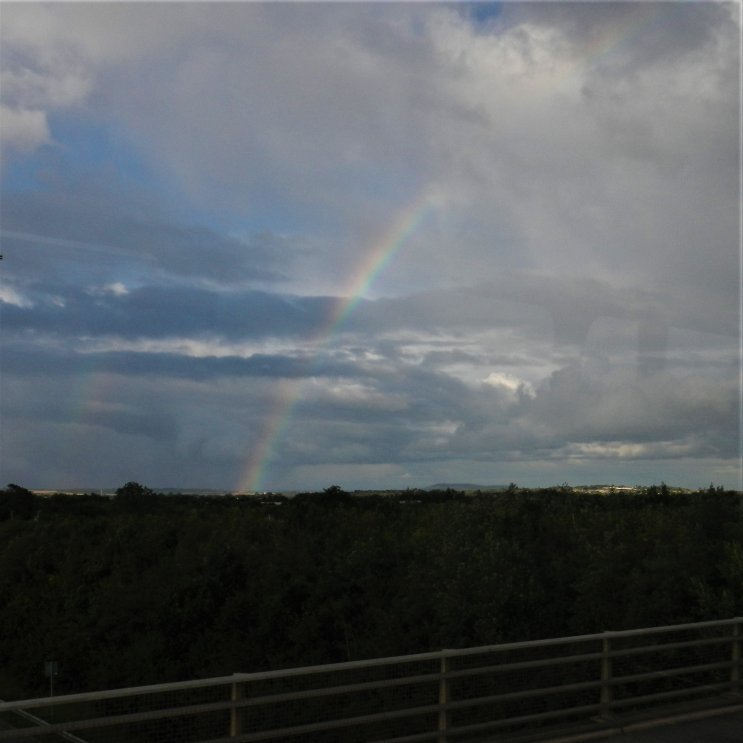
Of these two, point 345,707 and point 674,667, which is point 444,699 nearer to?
point 345,707

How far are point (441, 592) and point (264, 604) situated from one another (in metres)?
13.1

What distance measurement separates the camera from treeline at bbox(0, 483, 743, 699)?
22.3 metres

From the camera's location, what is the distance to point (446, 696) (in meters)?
8.47

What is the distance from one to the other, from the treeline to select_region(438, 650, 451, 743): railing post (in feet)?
36.0

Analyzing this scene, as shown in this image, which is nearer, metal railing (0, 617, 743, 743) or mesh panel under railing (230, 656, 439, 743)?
metal railing (0, 617, 743, 743)

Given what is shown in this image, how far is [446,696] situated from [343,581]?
97.2 feet

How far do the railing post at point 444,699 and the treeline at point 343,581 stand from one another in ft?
36.0

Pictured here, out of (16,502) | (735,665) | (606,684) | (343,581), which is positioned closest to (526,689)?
(735,665)

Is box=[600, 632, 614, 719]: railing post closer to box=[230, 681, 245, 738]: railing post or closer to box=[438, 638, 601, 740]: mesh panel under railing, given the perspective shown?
box=[438, 638, 601, 740]: mesh panel under railing

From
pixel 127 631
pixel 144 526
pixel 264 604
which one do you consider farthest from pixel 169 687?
pixel 144 526

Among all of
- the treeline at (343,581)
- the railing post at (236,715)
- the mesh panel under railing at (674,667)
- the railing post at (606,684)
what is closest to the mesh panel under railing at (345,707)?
the railing post at (236,715)

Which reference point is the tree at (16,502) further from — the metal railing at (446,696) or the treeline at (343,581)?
the metal railing at (446,696)

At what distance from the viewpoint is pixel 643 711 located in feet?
33.6

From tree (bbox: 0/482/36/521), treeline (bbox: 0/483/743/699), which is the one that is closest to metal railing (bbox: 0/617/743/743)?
treeline (bbox: 0/483/743/699)
